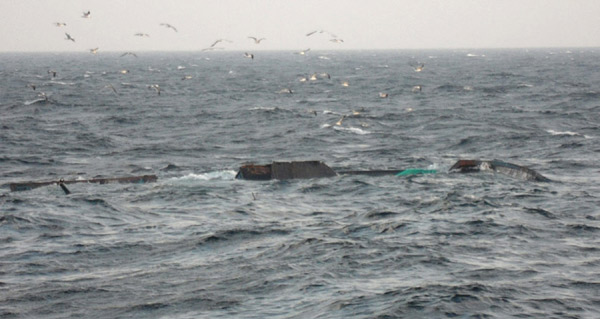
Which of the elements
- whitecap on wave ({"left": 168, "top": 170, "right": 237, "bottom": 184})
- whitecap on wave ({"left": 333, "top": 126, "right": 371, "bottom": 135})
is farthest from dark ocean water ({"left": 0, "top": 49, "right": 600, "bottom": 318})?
whitecap on wave ({"left": 333, "top": 126, "right": 371, "bottom": 135})

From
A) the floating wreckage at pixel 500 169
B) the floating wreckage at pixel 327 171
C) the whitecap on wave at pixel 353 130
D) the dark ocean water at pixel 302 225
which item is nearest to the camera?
the dark ocean water at pixel 302 225

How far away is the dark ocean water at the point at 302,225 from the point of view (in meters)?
22.0

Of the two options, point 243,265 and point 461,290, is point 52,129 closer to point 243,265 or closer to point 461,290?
point 243,265

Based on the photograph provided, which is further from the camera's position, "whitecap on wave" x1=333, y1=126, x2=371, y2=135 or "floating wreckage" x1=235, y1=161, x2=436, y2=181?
"whitecap on wave" x1=333, y1=126, x2=371, y2=135

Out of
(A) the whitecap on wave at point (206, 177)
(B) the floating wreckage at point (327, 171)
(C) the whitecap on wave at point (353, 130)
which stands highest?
(B) the floating wreckage at point (327, 171)

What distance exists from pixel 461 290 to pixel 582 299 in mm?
3119

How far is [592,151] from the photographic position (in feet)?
167

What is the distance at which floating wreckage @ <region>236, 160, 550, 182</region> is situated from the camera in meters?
41.0

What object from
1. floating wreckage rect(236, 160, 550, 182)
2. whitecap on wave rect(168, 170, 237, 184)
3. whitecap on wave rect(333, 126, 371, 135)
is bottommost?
whitecap on wave rect(333, 126, 371, 135)

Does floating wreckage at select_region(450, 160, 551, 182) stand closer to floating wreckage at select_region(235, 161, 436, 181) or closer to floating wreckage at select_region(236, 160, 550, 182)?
floating wreckage at select_region(236, 160, 550, 182)

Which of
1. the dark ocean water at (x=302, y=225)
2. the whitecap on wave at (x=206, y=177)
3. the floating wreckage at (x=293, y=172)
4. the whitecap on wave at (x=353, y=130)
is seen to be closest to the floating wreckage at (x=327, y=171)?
the floating wreckage at (x=293, y=172)

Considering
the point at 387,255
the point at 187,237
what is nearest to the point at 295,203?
the point at 187,237

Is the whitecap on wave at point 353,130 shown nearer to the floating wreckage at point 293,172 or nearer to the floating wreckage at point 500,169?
the floating wreckage at point 500,169

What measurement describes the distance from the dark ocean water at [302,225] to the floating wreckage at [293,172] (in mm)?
927
